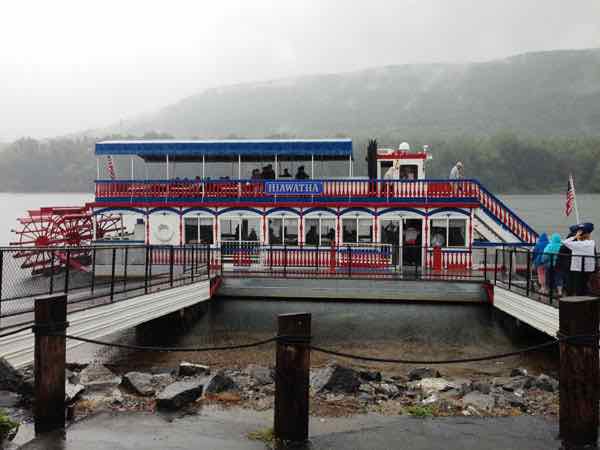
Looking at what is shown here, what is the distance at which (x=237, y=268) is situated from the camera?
1988cm

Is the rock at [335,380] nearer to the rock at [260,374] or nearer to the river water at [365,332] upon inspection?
the rock at [260,374]

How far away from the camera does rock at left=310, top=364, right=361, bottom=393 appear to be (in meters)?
9.22

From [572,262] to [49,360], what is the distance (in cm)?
897

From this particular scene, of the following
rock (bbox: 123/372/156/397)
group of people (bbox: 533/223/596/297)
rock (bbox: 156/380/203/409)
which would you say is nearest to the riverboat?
group of people (bbox: 533/223/596/297)

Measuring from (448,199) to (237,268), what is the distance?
8.23 meters

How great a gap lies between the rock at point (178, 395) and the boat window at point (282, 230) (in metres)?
13.8

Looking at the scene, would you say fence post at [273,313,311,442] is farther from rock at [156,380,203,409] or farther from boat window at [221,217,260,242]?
boat window at [221,217,260,242]

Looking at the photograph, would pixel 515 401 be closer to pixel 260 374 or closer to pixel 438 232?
pixel 260 374

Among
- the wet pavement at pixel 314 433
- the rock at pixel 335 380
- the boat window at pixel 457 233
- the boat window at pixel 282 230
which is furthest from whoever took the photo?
the boat window at pixel 282 230

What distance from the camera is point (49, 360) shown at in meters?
5.90

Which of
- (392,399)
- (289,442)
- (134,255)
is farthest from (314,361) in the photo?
(134,255)

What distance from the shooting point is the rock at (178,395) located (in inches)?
290

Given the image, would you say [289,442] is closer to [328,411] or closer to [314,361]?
[328,411]

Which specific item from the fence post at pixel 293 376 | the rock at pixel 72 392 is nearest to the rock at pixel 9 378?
the rock at pixel 72 392
